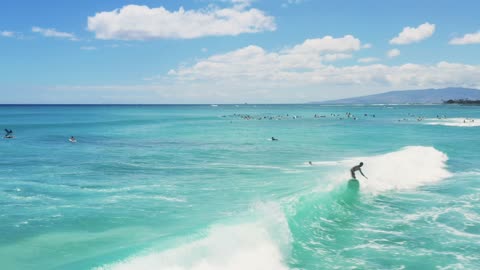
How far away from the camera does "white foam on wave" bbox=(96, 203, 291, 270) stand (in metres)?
13.0

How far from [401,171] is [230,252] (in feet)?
61.3

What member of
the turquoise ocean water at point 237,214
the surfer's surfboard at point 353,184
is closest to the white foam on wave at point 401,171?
the turquoise ocean water at point 237,214

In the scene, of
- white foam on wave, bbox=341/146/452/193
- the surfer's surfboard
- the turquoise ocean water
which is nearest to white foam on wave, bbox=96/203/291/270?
the turquoise ocean water

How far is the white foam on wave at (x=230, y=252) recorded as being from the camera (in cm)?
1300

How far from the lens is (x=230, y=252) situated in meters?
14.1

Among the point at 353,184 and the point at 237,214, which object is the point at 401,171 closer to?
the point at 353,184

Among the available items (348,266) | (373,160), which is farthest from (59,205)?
(373,160)

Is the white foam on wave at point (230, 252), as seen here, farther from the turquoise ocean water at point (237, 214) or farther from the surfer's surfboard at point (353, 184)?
the surfer's surfboard at point (353, 184)

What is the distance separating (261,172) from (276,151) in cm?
1230

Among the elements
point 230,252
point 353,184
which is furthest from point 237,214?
point 353,184

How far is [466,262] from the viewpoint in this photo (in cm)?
1363

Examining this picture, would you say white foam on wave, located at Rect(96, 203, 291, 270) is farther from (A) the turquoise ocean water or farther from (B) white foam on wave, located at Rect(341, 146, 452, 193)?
(B) white foam on wave, located at Rect(341, 146, 452, 193)

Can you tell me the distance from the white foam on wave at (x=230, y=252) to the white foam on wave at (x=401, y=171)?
32.9ft

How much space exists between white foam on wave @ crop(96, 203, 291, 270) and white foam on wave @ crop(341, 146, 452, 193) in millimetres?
10021
